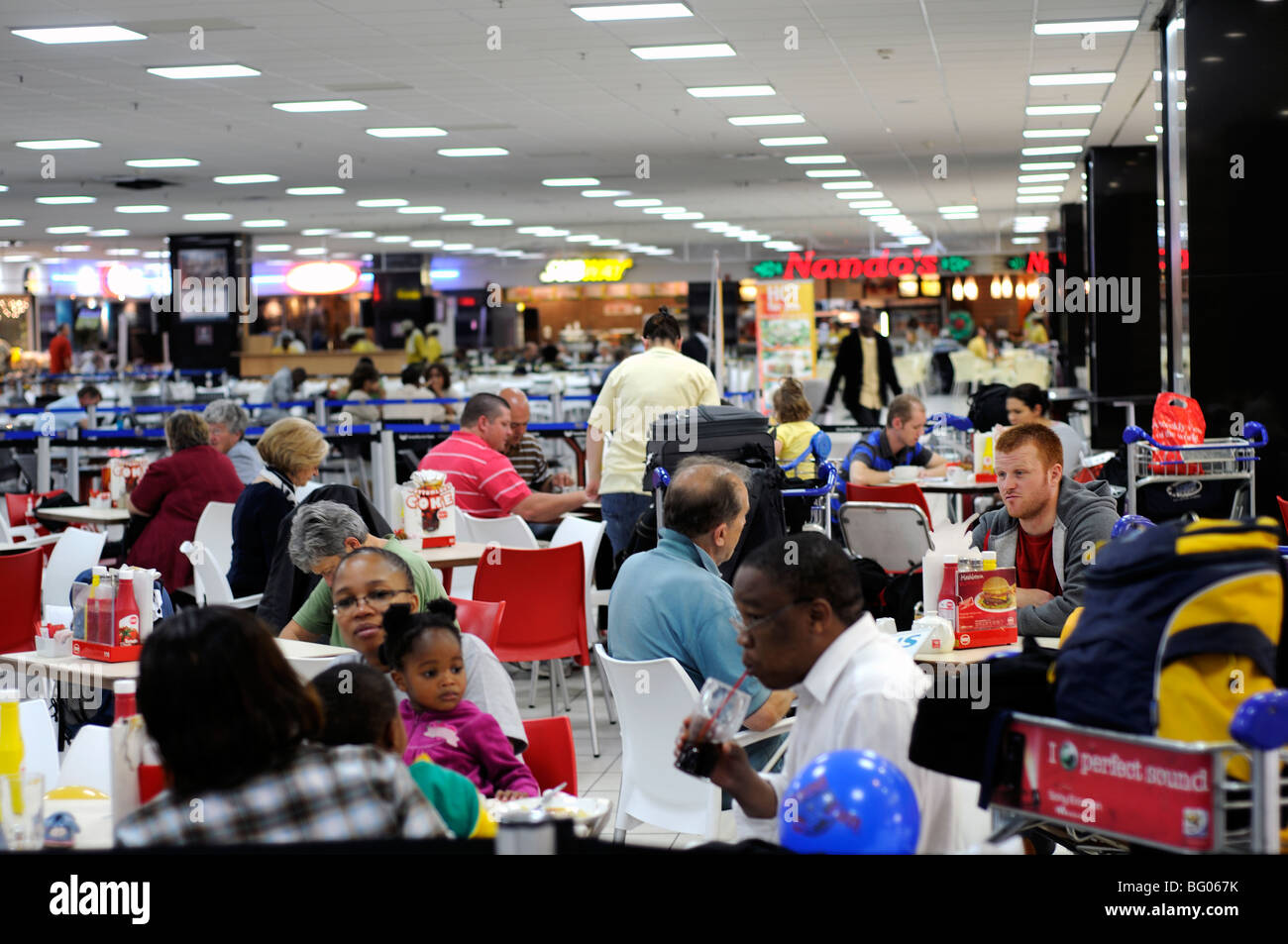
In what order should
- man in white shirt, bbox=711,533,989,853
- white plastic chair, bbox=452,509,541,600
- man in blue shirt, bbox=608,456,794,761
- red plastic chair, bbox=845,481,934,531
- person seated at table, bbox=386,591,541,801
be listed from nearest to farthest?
1. man in white shirt, bbox=711,533,989,853
2. person seated at table, bbox=386,591,541,801
3. man in blue shirt, bbox=608,456,794,761
4. white plastic chair, bbox=452,509,541,600
5. red plastic chair, bbox=845,481,934,531

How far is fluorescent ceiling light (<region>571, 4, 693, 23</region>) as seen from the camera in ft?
26.4

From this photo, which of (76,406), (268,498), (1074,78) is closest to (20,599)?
(268,498)

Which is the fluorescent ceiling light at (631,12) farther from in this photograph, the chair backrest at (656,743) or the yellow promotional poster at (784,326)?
the yellow promotional poster at (784,326)

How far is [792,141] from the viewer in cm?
1399

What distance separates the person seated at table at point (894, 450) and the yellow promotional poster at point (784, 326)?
27.6 ft

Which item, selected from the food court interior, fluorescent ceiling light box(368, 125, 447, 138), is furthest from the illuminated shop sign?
fluorescent ceiling light box(368, 125, 447, 138)

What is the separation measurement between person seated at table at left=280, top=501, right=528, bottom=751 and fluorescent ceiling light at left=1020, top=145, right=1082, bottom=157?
12026 mm

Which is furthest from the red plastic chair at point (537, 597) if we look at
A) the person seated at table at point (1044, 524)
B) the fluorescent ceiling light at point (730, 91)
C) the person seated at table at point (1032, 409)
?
the fluorescent ceiling light at point (730, 91)

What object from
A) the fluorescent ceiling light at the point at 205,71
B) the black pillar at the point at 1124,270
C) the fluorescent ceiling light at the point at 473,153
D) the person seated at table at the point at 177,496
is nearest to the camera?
the person seated at table at the point at 177,496

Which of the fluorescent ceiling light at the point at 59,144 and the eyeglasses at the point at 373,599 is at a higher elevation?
the fluorescent ceiling light at the point at 59,144

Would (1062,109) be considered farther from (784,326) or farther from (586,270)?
(586,270)

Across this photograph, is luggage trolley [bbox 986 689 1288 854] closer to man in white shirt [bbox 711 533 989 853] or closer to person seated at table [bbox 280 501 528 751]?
man in white shirt [bbox 711 533 989 853]

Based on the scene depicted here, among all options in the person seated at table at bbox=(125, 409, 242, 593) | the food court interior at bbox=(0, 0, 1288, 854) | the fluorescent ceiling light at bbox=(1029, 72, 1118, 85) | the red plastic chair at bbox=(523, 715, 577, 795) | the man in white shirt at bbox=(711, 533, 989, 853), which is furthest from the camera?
the fluorescent ceiling light at bbox=(1029, 72, 1118, 85)

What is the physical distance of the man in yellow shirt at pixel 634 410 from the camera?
22.9ft
